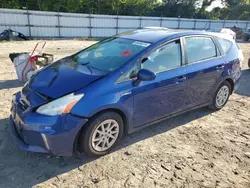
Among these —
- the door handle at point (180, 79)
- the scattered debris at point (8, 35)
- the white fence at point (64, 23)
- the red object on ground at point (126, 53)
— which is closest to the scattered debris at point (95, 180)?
the red object on ground at point (126, 53)

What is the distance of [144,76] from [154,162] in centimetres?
116

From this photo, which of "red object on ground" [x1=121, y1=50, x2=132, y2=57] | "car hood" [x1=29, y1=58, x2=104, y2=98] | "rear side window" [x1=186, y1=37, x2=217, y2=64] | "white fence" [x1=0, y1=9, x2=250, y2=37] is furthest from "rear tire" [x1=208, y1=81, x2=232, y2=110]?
"white fence" [x1=0, y1=9, x2=250, y2=37]

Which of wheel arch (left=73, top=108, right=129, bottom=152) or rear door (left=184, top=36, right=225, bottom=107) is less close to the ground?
rear door (left=184, top=36, right=225, bottom=107)

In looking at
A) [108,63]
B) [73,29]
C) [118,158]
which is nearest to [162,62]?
[108,63]

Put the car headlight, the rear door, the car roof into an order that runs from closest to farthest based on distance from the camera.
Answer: the car headlight < the car roof < the rear door

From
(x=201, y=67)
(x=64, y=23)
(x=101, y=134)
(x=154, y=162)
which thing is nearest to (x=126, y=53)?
(x=101, y=134)

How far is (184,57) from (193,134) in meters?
1.28

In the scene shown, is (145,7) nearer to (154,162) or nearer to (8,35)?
(8,35)

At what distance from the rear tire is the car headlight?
2.91 metres

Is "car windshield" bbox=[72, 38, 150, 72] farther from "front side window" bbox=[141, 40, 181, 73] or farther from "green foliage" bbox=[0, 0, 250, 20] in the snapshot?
"green foliage" bbox=[0, 0, 250, 20]

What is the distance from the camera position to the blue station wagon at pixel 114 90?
2650 millimetres

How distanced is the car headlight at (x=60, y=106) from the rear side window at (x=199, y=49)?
207 centimetres

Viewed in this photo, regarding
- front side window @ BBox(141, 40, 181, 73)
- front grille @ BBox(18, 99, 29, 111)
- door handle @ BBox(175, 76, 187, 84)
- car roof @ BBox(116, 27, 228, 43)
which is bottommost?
front grille @ BBox(18, 99, 29, 111)

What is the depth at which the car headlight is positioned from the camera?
8.53ft
